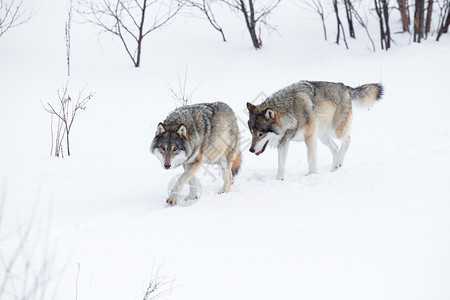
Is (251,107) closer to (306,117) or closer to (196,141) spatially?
(306,117)

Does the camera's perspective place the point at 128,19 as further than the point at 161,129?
Yes

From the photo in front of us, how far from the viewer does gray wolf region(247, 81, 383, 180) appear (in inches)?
274

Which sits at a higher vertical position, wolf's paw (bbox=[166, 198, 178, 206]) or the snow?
the snow

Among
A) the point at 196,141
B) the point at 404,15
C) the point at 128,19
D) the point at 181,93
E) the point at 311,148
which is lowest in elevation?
the point at 311,148

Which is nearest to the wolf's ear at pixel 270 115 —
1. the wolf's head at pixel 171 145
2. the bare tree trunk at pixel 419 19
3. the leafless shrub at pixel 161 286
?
the wolf's head at pixel 171 145

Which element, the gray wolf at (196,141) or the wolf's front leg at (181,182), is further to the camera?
the wolf's front leg at (181,182)

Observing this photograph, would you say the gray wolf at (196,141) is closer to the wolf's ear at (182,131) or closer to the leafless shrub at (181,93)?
the wolf's ear at (182,131)

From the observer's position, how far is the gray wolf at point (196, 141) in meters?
5.88

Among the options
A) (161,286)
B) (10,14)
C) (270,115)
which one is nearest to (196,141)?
(270,115)

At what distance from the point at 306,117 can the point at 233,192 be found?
181 cm

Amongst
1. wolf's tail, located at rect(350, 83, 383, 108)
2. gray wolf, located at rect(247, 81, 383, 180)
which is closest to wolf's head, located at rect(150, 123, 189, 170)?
gray wolf, located at rect(247, 81, 383, 180)

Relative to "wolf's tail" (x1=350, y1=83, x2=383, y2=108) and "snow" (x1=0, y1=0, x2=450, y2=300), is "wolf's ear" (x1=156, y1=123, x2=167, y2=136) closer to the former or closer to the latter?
"snow" (x1=0, y1=0, x2=450, y2=300)

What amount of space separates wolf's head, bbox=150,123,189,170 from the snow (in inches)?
25.3

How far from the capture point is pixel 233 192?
6352mm
